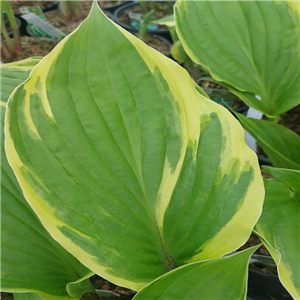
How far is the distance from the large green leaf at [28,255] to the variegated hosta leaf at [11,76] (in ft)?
0.21

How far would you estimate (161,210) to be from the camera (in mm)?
424

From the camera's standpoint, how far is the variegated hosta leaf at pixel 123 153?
0.38m

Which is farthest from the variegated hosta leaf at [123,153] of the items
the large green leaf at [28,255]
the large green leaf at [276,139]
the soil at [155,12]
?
the soil at [155,12]

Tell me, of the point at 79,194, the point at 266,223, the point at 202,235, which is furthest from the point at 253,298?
the point at 79,194

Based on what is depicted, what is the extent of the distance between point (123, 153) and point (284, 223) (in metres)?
0.28

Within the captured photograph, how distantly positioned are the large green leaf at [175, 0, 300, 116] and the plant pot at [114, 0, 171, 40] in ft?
2.49

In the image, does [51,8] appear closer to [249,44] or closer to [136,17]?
[136,17]

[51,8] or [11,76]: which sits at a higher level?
[11,76]

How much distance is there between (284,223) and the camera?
537 mm

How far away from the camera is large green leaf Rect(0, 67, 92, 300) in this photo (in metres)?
0.45

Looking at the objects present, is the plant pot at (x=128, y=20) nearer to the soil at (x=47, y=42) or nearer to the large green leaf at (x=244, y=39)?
the soil at (x=47, y=42)

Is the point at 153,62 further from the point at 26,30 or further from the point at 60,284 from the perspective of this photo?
the point at 26,30

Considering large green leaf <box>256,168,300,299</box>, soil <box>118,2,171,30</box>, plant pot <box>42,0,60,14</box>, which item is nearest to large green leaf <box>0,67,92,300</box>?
large green leaf <box>256,168,300,299</box>

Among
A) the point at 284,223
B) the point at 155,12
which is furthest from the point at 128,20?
the point at 284,223
